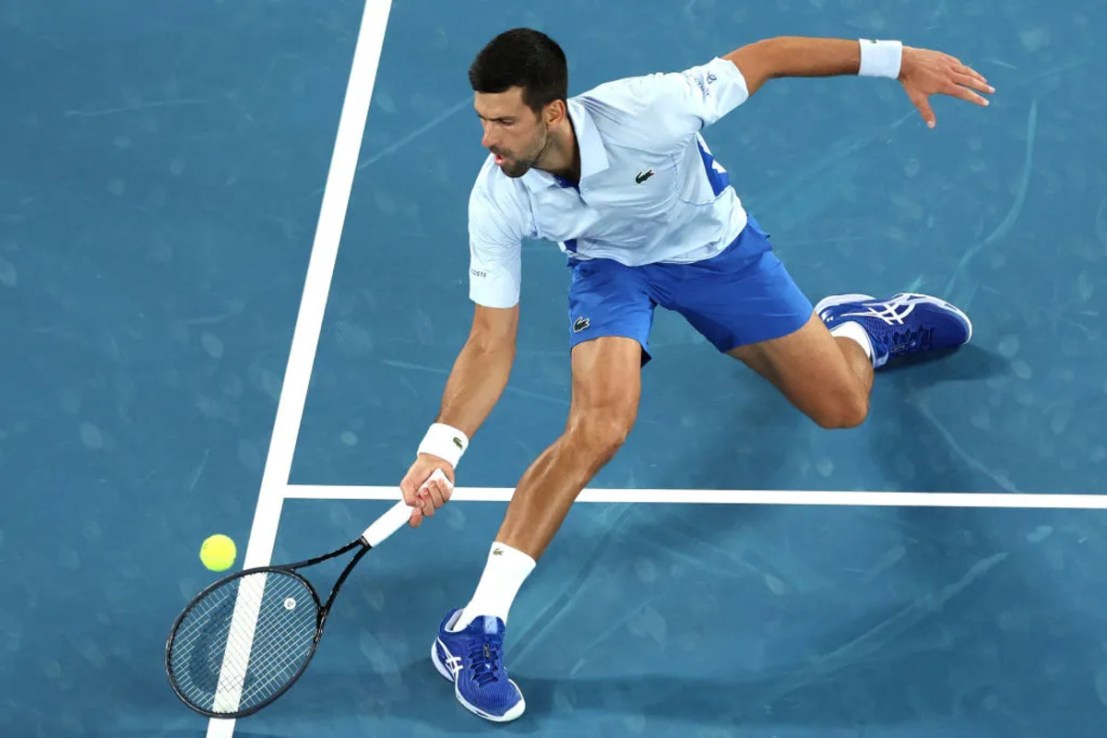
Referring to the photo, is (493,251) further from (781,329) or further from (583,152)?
(781,329)

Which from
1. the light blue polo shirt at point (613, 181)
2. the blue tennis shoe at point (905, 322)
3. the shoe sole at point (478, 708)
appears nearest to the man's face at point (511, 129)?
the light blue polo shirt at point (613, 181)

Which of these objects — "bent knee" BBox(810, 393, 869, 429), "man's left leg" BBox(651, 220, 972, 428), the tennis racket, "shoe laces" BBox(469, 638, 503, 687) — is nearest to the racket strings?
the tennis racket

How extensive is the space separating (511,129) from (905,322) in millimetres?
2080

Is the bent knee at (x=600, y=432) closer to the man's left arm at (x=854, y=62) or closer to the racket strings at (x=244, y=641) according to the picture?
the racket strings at (x=244, y=641)

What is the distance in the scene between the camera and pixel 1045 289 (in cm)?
673

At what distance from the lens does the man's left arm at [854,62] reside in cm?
566

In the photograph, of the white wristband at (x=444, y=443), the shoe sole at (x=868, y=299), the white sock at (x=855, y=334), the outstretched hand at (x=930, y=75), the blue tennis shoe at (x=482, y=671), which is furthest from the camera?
the shoe sole at (x=868, y=299)

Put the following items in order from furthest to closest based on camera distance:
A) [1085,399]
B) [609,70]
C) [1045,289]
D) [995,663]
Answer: [609,70], [1045,289], [1085,399], [995,663]

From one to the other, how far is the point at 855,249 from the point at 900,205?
0.32 m

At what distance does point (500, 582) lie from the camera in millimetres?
5355

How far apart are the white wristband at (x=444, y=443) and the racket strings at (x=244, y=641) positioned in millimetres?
618

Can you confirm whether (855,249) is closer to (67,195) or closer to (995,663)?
(995,663)

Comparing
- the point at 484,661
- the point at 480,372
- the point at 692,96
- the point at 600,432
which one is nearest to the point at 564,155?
the point at 692,96

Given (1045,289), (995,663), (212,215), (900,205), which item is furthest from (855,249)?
(212,215)
